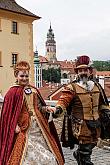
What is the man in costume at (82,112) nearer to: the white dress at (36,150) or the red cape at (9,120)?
the white dress at (36,150)

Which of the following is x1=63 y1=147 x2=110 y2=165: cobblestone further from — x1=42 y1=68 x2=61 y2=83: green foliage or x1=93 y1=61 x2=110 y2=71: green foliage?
x1=93 y1=61 x2=110 y2=71: green foliage

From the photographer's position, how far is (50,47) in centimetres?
13362

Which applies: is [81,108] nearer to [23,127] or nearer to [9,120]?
[23,127]

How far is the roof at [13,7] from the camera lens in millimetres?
26116

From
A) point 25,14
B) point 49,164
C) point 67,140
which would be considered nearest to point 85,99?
point 67,140

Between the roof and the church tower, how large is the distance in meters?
101

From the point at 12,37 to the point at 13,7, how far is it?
211cm

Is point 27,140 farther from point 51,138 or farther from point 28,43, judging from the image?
point 28,43

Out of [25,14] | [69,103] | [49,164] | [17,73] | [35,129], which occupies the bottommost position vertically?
[49,164]

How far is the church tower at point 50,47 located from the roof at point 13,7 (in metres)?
101

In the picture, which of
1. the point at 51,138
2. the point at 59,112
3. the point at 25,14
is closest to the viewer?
the point at 59,112

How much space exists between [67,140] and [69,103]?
16.1 inches

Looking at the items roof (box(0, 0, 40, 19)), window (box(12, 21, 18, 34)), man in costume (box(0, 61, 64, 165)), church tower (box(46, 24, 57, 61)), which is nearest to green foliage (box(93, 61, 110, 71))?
church tower (box(46, 24, 57, 61))

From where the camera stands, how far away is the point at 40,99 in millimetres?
4371
